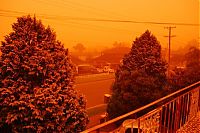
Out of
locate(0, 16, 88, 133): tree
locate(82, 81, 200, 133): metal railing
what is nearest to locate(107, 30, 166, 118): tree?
locate(82, 81, 200, 133): metal railing

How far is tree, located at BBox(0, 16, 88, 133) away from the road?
461 inches

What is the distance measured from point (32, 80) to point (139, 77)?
323cm

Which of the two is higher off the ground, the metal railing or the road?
the metal railing

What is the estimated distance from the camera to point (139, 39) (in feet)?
21.4

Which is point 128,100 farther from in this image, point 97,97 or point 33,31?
point 97,97

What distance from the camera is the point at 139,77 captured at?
6.11 metres

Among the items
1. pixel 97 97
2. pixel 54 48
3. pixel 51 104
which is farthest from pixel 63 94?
pixel 97 97

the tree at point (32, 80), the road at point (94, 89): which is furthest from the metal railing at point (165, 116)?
the road at point (94, 89)

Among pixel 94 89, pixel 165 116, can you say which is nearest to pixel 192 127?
pixel 165 116

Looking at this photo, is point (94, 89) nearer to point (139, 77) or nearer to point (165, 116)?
point (139, 77)

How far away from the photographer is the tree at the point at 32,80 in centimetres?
328

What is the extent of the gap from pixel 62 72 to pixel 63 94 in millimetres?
290

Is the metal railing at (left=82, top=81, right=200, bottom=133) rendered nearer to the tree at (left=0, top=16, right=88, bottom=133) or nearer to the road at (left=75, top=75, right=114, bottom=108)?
the tree at (left=0, top=16, right=88, bottom=133)

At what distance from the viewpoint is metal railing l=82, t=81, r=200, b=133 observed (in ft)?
7.45
